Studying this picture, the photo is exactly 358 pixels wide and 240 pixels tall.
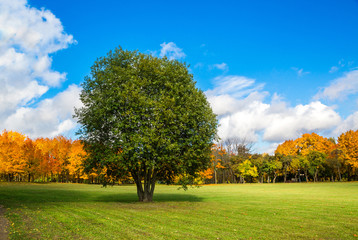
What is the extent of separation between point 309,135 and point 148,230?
106506 mm

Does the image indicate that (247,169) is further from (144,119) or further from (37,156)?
(144,119)

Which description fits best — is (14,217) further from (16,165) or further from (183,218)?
(16,165)

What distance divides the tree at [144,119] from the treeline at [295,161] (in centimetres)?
5459

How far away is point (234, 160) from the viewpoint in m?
95.9

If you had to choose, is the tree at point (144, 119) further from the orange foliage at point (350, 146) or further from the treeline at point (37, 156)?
the orange foliage at point (350, 146)

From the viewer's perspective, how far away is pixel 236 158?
96000 millimetres

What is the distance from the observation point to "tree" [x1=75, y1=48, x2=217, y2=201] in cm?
2189

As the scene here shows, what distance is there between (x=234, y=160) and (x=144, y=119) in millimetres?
78764

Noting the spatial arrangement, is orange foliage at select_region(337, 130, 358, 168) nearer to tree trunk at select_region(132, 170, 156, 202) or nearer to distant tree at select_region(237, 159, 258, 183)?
distant tree at select_region(237, 159, 258, 183)

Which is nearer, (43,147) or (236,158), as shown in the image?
(43,147)

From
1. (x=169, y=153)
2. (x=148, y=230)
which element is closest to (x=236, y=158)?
(x=169, y=153)

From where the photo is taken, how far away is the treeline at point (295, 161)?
266 ft

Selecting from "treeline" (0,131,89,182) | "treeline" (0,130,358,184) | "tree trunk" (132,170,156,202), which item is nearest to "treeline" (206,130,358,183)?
"treeline" (0,130,358,184)

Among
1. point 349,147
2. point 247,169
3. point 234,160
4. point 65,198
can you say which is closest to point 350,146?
point 349,147
